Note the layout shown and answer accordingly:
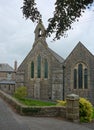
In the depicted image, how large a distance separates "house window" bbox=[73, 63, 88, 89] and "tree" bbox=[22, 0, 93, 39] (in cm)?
3254

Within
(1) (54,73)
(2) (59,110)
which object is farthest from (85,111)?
(1) (54,73)

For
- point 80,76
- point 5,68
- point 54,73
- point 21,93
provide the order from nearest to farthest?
1. point 21,93
2. point 80,76
3. point 54,73
4. point 5,68

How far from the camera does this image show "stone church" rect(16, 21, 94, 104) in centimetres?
4666

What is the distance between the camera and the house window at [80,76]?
46.7 meters

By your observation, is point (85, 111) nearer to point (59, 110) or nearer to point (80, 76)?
point (59, 110)

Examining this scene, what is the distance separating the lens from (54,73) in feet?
161

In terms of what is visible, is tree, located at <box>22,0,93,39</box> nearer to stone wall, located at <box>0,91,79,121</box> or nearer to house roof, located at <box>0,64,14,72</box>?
stone wall, located at <box>0,91,79,121</box>

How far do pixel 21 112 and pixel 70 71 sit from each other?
30.6 metres

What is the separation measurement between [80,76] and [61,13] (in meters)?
33.5

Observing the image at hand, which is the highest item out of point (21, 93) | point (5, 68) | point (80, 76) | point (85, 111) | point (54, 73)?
point (5, 68)

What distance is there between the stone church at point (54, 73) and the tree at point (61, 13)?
107 feet

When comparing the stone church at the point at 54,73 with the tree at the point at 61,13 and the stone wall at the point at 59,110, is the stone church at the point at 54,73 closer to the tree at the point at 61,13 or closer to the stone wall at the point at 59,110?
the stone wall at the point at 59,110

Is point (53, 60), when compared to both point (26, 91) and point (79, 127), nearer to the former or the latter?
point (26, 91)

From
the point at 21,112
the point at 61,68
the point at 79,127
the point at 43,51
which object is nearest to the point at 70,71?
the point at 61,68
